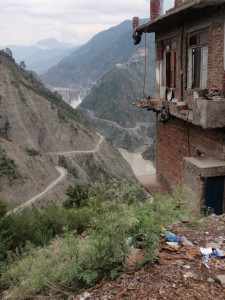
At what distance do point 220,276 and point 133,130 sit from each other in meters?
96.4

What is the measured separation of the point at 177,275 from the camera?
4.20m

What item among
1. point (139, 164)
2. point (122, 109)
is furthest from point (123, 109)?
point (139, 164)

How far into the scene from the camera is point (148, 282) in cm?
418

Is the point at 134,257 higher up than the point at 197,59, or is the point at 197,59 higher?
the point at 197,59

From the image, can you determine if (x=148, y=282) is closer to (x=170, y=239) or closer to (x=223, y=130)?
(x=170, y=239)

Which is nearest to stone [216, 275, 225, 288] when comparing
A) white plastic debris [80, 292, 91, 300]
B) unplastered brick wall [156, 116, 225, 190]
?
white plastic debris [80, 292, 91, 300]

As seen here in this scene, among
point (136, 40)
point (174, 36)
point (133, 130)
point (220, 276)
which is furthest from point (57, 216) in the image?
point (133, 130)

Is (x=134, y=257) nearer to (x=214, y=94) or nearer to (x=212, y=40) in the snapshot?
(x=214, y=94)

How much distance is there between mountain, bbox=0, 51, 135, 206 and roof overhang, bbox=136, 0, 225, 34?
115 ft

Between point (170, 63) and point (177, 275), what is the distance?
6.66 metres

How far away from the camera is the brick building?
7.10m

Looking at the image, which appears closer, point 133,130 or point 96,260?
point 96,260

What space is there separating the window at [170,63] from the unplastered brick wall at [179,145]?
96 centimetres

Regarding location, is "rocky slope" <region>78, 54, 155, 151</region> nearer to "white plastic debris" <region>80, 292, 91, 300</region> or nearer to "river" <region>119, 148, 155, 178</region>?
"river" <region>119, 148, 155, 178</region>
